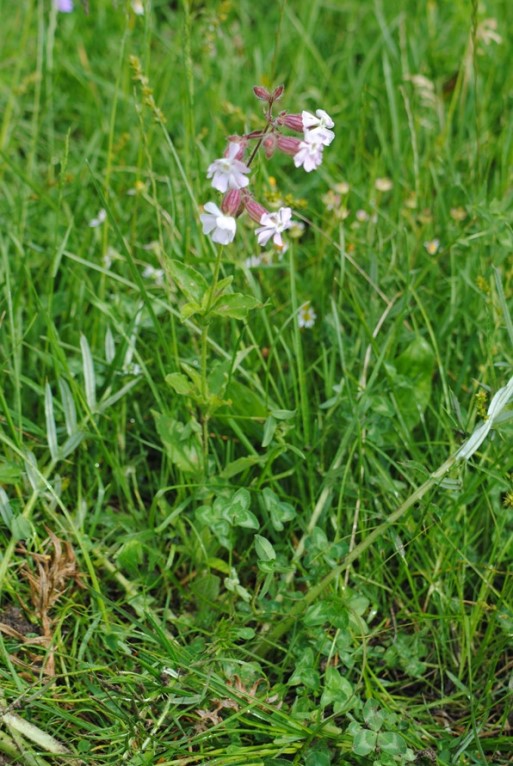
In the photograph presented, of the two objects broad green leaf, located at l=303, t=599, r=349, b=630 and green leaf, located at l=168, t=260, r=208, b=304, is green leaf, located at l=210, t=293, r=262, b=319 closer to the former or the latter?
green leaf, located at l=168, t=260, r=208, b=304

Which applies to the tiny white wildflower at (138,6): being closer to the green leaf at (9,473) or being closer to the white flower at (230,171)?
the white flower at (230,171)

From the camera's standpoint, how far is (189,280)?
1520 millimetres

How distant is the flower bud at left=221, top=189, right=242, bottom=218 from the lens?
1.36m

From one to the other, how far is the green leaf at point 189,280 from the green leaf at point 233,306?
4cm

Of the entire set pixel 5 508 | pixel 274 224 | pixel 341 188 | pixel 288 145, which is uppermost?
pixel 288 145

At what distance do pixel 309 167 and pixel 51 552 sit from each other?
0.84 m

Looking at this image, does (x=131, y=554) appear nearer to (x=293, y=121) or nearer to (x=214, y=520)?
(x=214, y=520)

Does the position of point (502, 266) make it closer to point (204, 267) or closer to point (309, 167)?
point (204, 267)

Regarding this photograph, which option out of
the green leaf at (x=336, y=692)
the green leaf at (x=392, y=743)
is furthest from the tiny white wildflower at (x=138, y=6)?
the green leaf at (x=392, y=743)

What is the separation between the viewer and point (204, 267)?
1959mm

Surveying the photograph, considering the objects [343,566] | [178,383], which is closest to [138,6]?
[178,383]

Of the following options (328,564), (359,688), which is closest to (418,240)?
(328,564)

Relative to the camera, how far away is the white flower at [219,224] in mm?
1334

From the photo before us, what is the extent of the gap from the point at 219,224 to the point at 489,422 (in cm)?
54
